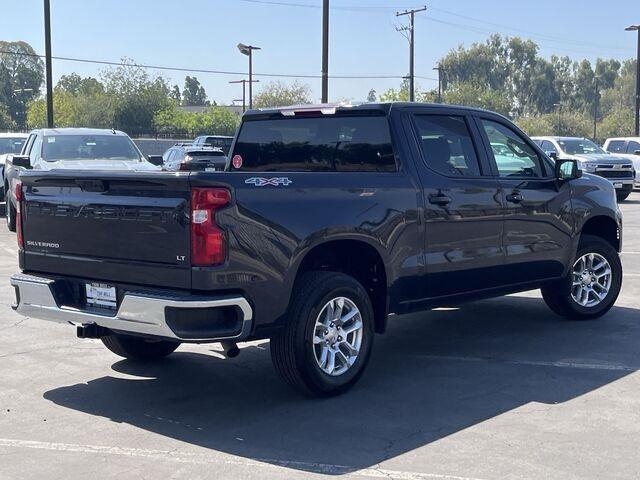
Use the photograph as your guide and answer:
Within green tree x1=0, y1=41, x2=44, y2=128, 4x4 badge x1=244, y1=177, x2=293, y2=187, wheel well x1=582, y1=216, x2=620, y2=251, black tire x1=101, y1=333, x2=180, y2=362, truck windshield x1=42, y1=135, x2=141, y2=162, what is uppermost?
green tree x1=0, y1=41, x2=44, y2=128

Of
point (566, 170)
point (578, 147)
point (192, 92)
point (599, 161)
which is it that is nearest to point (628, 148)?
point (578, 147)

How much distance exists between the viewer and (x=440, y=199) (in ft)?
22.3

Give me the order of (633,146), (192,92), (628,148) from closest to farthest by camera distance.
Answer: (633,146) < (628,148) < (192,92)

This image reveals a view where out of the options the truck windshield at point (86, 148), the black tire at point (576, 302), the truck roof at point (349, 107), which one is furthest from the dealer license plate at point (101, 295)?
the truck windshield at point (86, 148)

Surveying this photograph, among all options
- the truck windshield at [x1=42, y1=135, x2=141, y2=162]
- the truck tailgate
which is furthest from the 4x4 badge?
the truck windshield at [x1=42, y1=135, x2=141, y2=162]

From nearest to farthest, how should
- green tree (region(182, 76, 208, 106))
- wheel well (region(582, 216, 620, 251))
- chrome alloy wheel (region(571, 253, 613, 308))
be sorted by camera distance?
chrome alloy wheel (region(571, 253, 613, 308)), wheel well (region(582, 216, 620, 251)), green tree (region(182, 76, 208, 106))

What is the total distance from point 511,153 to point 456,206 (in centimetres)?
119

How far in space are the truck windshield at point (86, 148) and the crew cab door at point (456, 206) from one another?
9.45 m

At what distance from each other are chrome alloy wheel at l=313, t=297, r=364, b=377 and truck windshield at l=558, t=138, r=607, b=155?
21417 mm

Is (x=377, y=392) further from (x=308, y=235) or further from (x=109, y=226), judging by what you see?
(x=109, y=226)

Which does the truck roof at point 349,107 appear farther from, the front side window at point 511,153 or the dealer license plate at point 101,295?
the dealer license plate at point 101,295

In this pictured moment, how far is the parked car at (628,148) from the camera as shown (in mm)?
28120

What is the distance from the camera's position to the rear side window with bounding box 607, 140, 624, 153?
29.7 m

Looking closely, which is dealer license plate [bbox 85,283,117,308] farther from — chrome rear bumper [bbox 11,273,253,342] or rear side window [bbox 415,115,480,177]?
rear side window [bbox 415,115,480,177]
